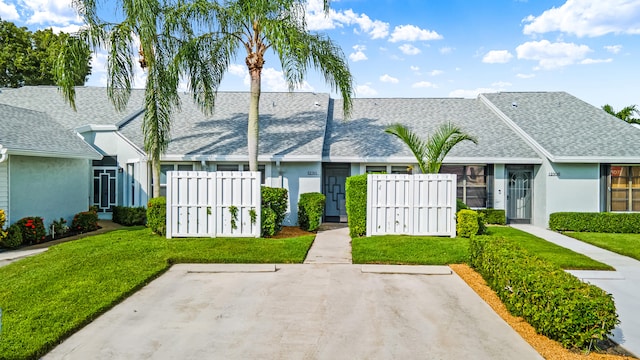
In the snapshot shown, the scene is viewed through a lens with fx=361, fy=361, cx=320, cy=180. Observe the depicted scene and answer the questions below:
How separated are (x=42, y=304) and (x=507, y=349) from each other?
6556mm

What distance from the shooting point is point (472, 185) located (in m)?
14.8

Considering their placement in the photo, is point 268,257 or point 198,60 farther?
point 198,60

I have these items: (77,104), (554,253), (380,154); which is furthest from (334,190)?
(77,104)

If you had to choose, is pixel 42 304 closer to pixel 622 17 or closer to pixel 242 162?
pixel 242 162

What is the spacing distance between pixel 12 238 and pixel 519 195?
17607mm

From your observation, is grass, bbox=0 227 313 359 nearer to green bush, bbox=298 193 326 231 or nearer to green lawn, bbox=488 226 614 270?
green bush, bbox=298 193 326 231

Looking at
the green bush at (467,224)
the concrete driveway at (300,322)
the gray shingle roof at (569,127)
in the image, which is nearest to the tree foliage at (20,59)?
the concrete driveway at (300,322)

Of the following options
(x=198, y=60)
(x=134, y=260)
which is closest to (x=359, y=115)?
(x=198, y=60)

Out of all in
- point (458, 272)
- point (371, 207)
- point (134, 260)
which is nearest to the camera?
point (458, 272)

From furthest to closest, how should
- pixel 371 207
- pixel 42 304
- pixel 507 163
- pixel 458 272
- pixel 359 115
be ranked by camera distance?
1. pixel 359 115
2. pixel 507 163
3. pixel 371 207
4. pixel 458 272
5. pixel 42 304

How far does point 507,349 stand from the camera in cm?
427

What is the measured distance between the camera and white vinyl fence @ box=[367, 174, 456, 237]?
1059 cm

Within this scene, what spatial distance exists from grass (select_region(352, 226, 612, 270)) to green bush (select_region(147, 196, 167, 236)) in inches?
229

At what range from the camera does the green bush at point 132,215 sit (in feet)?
45.8
